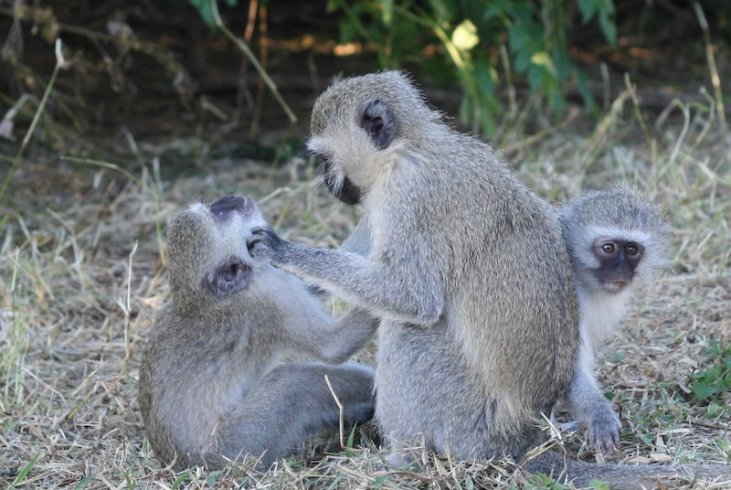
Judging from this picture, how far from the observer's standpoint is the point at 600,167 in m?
8.27

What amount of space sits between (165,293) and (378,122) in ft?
7.03

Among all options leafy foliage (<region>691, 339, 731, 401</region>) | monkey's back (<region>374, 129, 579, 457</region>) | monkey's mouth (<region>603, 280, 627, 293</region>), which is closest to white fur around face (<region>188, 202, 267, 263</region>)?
monkey's back (<region>374, 129, 579, 457</region>)

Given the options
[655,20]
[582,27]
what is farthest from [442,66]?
[655,20]

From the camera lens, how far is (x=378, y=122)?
4.67 meters

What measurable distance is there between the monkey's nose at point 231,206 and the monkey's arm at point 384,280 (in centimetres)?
39

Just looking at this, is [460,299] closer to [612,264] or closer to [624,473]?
[612,264]

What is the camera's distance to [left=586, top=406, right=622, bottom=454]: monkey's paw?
4.30 m

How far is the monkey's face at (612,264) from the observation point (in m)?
4.75

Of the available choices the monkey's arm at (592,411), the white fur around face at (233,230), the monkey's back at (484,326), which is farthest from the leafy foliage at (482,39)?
the monkey's arm at (592,411)

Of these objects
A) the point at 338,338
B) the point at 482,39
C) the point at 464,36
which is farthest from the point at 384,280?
the point at 482,39

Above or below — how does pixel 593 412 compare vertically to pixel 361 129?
below

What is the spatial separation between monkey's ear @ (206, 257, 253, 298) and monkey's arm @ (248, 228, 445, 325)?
0.25 m

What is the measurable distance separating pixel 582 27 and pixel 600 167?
13.0ft

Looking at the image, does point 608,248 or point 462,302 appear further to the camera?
point 608,248
